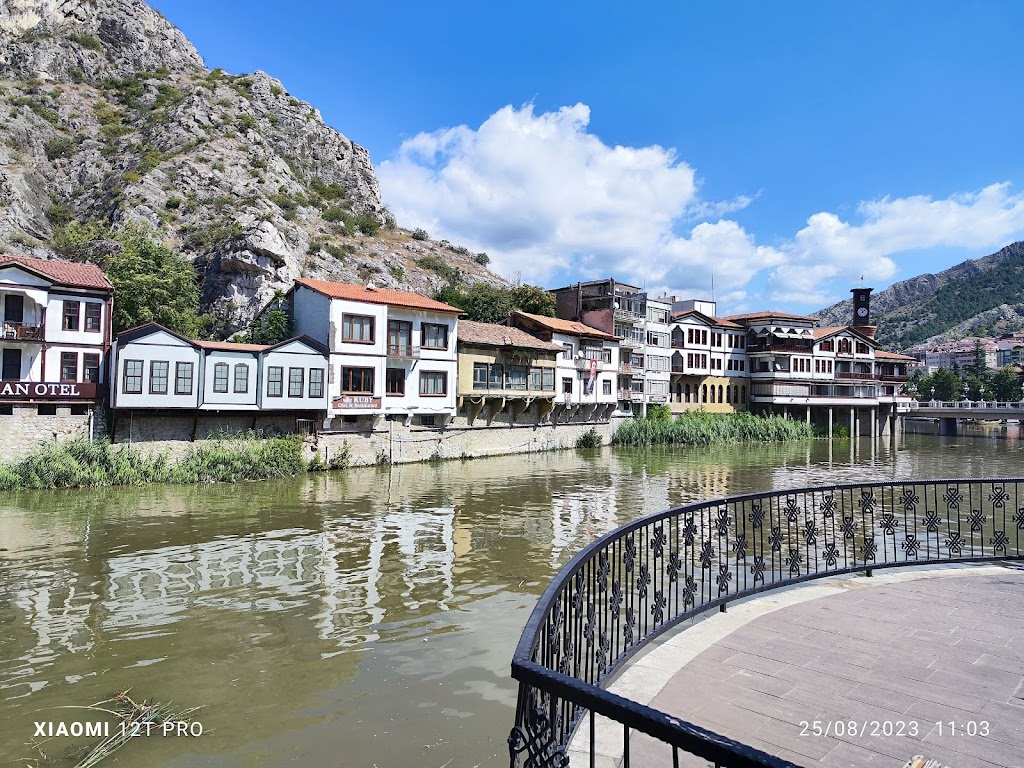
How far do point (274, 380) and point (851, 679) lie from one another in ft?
104

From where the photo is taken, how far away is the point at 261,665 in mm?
9172

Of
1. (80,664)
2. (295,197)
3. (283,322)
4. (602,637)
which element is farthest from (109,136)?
(602,637)

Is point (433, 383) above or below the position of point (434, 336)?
below

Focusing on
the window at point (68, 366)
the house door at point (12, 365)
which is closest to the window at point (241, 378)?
the window at point (68, 366)

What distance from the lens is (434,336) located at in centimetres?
4047

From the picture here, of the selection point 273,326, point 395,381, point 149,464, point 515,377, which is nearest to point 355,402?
point 395,381

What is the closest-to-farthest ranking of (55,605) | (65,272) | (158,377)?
(55,605), (158,377), (65,272)

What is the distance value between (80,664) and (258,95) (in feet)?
317

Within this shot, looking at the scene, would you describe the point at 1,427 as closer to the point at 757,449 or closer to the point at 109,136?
the point at 757,449

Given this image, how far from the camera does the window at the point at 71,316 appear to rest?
98.1ft

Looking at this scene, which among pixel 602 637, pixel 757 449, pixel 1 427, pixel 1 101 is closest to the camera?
pixel 602 637

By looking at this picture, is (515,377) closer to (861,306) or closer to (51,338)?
(51,338)

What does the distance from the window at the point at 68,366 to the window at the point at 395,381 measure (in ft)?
49.8

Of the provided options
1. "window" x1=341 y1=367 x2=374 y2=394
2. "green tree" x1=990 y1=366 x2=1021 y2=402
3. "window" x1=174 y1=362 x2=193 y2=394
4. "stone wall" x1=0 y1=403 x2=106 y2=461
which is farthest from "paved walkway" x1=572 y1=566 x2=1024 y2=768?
"green tree" x1=990 y1=366 x2=1021 y2=402
